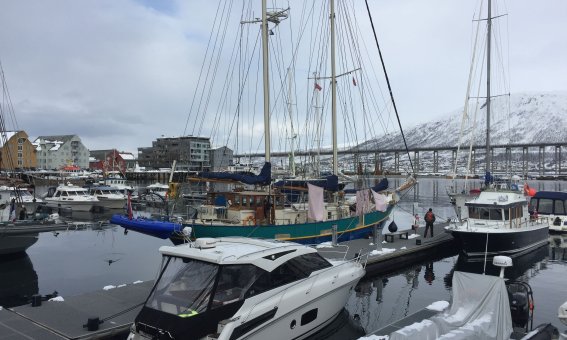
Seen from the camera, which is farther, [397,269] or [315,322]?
[397,269]

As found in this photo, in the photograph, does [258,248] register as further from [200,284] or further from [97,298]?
[97,298]

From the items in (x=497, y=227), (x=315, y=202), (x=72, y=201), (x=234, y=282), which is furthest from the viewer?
(x=72, y=201)

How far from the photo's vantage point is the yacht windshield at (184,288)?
328 inches

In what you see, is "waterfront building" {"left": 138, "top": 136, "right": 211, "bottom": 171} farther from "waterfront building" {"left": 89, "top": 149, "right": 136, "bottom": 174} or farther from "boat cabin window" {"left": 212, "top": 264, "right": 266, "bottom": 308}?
"boat cabin window" {"left": 212, "top": 264, "right": 266, "bottom": 308}

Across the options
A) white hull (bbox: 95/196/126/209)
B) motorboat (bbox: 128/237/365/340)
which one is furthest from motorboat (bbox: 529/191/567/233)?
white hull (bbox: 95/196/126/209)

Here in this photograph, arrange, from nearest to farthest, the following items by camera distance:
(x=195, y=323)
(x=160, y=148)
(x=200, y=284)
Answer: (x=195, y=323)
(x=200, y=284)
(x=160, y=148)

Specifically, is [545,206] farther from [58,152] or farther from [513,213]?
[58,152]

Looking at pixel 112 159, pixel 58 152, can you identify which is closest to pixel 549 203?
pixel 112 159

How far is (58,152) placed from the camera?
145 meters

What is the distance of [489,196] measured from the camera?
23.8 metres

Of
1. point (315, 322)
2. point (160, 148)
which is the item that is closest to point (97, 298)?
point (315, 322)

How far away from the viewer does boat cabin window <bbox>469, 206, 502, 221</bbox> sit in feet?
73.9

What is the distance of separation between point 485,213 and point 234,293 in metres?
18.1

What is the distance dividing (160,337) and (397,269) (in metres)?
13.9
